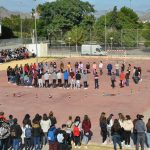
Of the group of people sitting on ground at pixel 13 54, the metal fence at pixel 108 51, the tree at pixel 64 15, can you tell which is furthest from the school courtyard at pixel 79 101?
the tree at pixel 64 15

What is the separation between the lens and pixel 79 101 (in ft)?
101

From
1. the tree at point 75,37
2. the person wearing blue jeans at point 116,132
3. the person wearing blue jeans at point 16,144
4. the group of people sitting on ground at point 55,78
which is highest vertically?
the tree at point 75,37

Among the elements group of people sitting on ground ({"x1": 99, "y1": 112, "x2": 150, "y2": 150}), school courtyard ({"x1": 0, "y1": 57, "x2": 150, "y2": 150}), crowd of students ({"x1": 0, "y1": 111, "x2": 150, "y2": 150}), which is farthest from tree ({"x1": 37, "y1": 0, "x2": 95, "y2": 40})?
crowd of students ({"x1": 0, "y1": 111, "x2": 150, "y2": 150})

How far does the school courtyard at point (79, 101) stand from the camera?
27.4 metres

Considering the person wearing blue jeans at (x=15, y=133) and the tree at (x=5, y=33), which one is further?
the tree at (x=5, y=33)

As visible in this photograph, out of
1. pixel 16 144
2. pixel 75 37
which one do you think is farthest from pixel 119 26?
pixel 16 144

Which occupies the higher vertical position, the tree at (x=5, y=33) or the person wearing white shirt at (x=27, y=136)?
the tree at (x=5, y=33)

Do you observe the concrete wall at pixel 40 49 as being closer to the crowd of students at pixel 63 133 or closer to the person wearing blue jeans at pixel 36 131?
the crowd of students at pixel 63 133

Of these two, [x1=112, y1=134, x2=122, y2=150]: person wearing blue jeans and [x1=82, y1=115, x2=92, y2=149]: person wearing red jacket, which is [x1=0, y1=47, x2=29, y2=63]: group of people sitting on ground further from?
[x1=112, y1=134, x2=122, y2=150]: person wearing blue jeans

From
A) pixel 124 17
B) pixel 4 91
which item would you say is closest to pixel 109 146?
pixel 4 91

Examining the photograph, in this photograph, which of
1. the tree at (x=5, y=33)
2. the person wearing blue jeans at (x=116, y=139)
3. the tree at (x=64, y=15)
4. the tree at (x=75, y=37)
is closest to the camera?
the person wearing blue jeans at (x=116, y=139)

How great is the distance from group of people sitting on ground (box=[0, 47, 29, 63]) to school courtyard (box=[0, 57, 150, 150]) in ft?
51.4

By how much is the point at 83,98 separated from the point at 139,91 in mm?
4893

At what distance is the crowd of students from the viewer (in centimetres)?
1755
